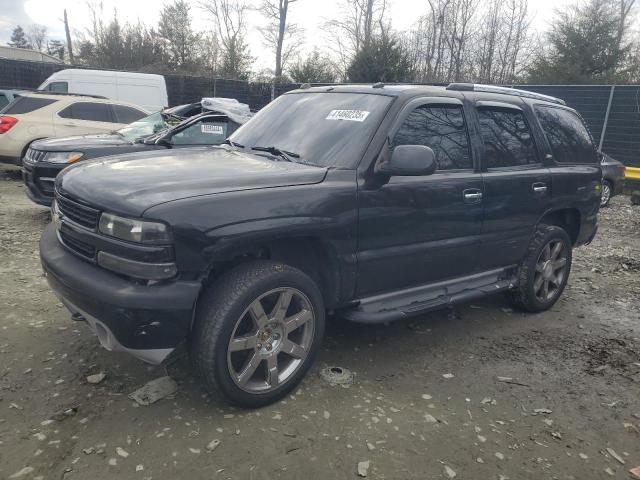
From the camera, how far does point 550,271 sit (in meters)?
4.90

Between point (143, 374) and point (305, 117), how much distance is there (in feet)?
7.02

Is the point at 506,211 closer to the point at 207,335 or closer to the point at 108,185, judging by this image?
the point at 207,335

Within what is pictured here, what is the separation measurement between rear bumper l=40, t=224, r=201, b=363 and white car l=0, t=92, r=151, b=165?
8.02 metres

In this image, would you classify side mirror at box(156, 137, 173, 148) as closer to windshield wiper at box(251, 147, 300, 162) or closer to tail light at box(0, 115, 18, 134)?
windshield wiper at box(251, 147, 300, 162)

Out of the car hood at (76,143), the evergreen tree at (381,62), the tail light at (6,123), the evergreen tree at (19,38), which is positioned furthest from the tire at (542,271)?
the evergreen tree at (19,38)

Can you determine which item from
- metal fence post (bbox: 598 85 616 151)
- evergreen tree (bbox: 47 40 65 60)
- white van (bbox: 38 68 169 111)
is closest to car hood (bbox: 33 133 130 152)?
white van (bbox: 38 68 169 111)

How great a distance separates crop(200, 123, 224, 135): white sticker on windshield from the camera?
7258mm

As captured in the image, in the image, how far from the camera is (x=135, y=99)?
15867 mm

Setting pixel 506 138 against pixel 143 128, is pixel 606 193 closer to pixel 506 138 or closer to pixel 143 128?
pixel 506 138

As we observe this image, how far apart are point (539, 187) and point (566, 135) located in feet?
2.75

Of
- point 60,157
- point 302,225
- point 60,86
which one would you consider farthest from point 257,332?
point 60,86

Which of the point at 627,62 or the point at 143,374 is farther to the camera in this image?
the point at 627,62

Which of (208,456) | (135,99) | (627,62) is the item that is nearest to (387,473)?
(208,456)

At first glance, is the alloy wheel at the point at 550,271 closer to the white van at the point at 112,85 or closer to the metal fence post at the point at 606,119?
the metal fence post at the point at 606,119
